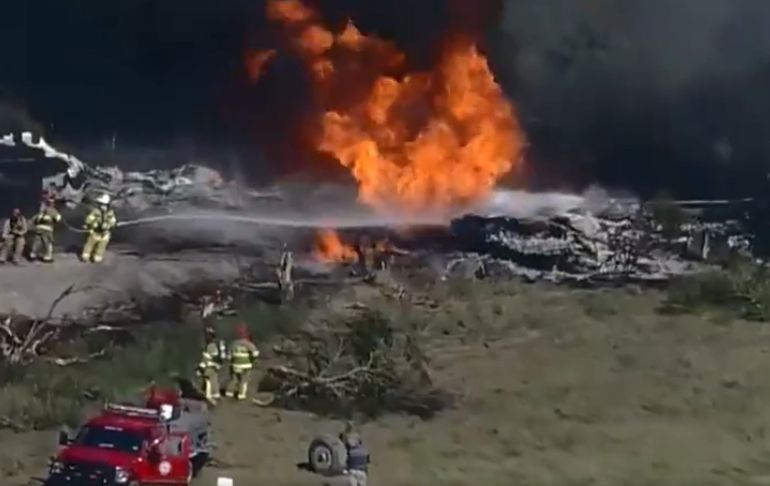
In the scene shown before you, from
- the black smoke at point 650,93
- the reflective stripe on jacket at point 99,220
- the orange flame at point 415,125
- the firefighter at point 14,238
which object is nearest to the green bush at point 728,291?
the black smoke at point 650,93

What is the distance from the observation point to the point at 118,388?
7.94 ft

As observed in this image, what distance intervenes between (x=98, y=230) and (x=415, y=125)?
0.61 m

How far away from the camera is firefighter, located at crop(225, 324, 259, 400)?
2.43 metres

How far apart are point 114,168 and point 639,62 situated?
0.97 meters

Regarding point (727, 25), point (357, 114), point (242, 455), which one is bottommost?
point (242, 455)

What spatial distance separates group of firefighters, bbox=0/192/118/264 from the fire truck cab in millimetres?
296

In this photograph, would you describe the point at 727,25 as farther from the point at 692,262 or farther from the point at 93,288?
the point at 93,288

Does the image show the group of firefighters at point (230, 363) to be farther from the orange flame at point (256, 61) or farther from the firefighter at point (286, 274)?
the orange flame at point (256, 61)

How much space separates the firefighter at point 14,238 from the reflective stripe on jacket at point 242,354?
0.43m

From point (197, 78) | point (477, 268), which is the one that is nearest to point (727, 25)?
point (477, 268)

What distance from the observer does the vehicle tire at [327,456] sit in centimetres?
239

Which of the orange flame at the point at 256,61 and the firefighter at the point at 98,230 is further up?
the orange flame at the point at 256,61

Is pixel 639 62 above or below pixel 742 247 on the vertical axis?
above

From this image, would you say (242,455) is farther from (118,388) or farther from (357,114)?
(357,114)
